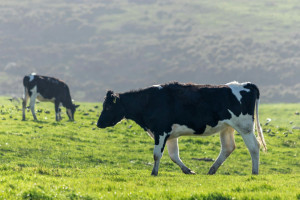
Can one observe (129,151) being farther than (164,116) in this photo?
Yes

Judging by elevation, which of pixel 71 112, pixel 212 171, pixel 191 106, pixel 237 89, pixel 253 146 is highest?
pixel 237 89

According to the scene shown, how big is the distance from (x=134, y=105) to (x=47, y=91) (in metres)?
19.4

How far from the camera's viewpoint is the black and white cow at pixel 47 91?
111ft

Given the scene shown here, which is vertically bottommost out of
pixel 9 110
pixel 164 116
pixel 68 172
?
pixel 9 110

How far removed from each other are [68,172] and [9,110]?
2277cm

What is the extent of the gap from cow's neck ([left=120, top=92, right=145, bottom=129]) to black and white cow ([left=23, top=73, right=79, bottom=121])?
1641 centimetres

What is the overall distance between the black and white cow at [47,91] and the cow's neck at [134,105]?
16410mm

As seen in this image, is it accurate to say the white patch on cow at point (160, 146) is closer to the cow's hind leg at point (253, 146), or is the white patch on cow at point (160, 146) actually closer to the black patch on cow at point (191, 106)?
the black patch on cow at point (191, 106)

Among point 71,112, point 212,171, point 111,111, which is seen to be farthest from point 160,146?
point 71,112

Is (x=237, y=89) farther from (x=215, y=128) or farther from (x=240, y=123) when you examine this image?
(x=215, y=128)

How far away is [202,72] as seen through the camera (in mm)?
190000

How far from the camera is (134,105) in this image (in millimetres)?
16797

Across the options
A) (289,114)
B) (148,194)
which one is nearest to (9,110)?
(148,194)

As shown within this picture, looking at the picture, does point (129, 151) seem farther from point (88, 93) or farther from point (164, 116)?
point (88, 93)
